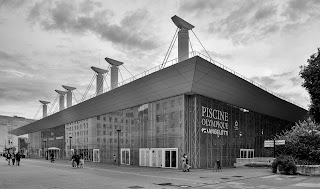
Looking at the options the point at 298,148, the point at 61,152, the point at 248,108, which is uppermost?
the point at 248,108

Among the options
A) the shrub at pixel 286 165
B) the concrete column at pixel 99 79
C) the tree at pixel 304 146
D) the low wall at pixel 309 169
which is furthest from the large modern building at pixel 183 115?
the low wall at pixel 309 169

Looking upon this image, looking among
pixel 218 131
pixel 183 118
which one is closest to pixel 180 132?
pixel 183 118

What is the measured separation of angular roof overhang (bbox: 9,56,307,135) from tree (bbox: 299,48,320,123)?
5.84 metres

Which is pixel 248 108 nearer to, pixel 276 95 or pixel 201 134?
pixel 276 95

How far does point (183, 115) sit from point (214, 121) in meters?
5.72

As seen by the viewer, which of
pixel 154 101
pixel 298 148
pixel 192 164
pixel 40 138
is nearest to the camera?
pixel 298 148

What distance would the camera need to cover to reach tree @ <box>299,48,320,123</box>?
145 ft

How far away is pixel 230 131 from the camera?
145ft

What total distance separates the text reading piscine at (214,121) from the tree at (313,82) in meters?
12.3

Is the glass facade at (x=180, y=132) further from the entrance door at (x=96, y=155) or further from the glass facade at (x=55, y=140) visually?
the glass facade at (x=55, y=140)

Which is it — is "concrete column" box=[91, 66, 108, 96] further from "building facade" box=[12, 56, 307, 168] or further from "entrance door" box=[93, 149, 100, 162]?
"entrance door" box=[93, 149, 100, 162]

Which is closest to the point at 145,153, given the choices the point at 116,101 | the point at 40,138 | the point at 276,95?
the point at 116,101

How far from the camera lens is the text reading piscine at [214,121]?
38.6 meters

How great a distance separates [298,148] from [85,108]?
37258mm
